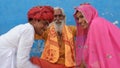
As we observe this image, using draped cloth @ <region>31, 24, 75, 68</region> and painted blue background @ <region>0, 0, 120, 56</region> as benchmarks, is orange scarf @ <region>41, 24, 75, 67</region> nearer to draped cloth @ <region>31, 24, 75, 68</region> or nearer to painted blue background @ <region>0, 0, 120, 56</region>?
draped cloth @ <region>31, 24, 75, 68</region>

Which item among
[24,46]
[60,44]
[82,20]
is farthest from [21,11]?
[24,46]

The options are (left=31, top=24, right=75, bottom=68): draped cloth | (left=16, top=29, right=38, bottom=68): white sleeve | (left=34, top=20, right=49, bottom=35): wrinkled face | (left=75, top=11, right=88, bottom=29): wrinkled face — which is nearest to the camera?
(left=16, top=29, right=38, bottom=68): white sleeve

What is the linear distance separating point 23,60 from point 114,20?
1.60 m

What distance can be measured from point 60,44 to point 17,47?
3.44 ft

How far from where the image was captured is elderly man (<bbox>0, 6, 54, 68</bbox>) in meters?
3.52

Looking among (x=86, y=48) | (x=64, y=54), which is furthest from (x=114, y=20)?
(x=86, y=48)

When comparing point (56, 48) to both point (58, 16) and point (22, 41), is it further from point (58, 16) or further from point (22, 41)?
point (22, 41)

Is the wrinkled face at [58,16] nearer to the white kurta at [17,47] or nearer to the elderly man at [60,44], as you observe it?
the elderly man at [60,44]

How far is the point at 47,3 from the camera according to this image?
472 cm

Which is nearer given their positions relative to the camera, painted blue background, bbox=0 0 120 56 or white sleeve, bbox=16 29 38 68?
white sleeve, bbox=16 29 38 68

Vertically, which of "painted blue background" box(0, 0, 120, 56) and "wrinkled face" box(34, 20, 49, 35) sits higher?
"painted blue background" box(0, 0, 120, 56)

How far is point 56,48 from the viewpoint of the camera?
451 cm

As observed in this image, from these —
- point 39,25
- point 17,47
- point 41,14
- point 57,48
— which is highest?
point 41,14

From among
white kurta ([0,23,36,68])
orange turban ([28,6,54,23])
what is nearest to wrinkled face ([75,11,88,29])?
orange turban ([28,6,54,23])
